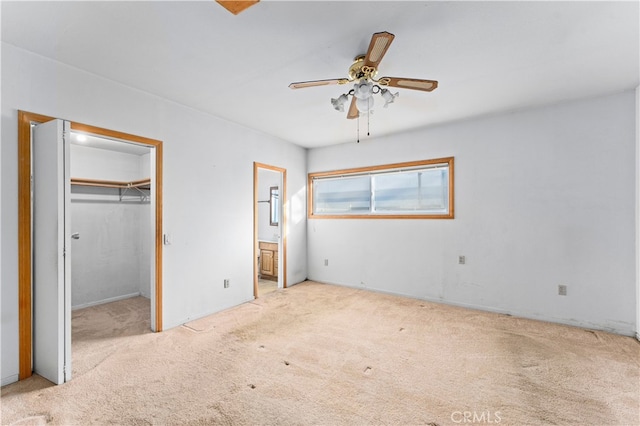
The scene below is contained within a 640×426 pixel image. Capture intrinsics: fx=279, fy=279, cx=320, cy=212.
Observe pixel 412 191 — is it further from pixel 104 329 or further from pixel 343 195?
pixel 104 329

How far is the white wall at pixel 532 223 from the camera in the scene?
9.82 ft

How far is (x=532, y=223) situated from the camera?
340cm

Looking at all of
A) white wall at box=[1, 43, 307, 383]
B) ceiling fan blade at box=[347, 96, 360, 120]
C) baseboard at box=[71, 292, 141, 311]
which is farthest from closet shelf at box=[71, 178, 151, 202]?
ceiling fan blade at box=[347, 96, 360, 120]

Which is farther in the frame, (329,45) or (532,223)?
(532,223)

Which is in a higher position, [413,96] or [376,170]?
[413,96]

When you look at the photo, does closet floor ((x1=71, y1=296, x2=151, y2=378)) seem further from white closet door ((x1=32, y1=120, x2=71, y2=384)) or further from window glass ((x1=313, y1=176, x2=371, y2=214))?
window glass ((x1=313, y1=176, x2=371, y2=214))

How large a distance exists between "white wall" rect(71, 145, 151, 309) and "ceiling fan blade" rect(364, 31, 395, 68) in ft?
13.1

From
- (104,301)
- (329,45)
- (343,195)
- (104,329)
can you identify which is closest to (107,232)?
(104,301)

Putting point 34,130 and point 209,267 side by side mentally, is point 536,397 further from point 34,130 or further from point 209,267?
point 34,130

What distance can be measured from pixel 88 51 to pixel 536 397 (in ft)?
13.8

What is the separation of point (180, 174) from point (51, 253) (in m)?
1.44

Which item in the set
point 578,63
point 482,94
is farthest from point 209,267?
point 578,63

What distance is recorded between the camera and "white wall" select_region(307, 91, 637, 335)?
2994mm

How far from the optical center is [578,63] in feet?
7.84
